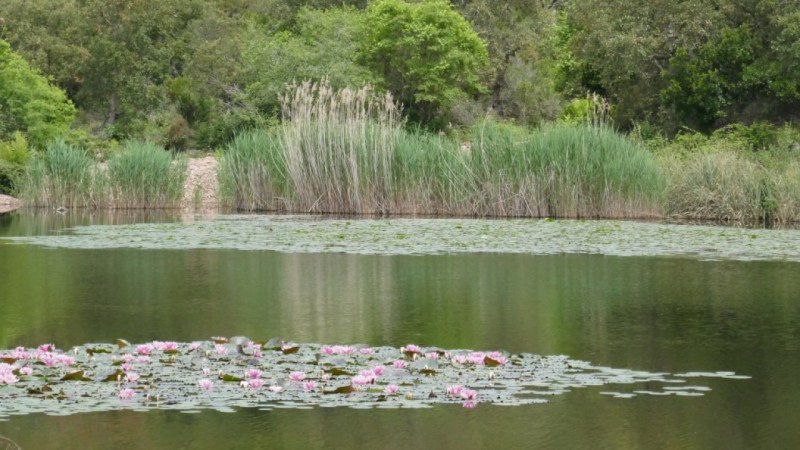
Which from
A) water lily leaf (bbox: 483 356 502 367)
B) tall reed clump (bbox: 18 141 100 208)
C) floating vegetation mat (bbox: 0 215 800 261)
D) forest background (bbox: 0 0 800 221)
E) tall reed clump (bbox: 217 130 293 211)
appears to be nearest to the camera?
water lily leaf (bbox: 483 356 502 367)

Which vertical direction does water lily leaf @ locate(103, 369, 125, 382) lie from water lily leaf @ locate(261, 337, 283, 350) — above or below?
below

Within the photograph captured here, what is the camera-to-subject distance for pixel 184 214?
2600cm

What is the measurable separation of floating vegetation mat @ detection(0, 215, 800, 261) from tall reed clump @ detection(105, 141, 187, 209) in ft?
16.4

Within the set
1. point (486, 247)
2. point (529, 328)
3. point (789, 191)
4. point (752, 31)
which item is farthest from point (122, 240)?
point (752, 31)

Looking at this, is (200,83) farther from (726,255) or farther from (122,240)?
(726,255)

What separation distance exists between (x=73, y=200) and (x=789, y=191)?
Result: 46.6 ft

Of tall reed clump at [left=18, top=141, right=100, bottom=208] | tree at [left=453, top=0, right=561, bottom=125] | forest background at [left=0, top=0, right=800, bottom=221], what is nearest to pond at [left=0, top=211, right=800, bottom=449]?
tall reed clump at [left=18, top=141, right=100, bottom=208]

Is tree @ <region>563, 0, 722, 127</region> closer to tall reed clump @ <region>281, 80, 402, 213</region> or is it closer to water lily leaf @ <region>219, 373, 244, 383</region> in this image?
tall reed clump @ <region>281, 80, 402, 213</region>

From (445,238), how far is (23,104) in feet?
71.8

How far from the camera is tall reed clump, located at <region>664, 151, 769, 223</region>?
2392 cm

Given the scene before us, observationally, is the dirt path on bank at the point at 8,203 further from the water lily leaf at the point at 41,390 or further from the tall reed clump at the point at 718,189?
the water lily leaf at the point at 41,390

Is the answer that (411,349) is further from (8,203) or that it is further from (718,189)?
(8,203)

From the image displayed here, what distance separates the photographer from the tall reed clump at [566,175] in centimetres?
2308

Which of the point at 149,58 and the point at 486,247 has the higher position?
the point at 149,58
